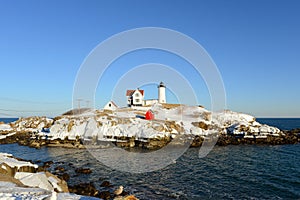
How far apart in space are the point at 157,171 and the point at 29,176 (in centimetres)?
1530

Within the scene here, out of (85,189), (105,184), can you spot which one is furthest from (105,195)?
(105,184)

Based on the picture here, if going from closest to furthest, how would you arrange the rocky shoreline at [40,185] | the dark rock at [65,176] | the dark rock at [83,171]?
the rocky shoreline at [40,185]
the dark rock at [65,176]
the dark rock at [83,171]

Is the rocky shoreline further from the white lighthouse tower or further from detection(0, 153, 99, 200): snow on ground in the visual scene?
the white lighthouse tower

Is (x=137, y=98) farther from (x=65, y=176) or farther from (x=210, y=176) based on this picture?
(x=210, y=176)

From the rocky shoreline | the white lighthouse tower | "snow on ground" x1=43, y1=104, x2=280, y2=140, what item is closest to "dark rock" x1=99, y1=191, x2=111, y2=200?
the rocky shoreline

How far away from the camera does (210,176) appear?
994 inches

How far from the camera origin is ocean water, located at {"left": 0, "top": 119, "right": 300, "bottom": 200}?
66.4 feet

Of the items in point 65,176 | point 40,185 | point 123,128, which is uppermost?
point 123,128

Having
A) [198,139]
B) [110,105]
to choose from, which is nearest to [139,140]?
[198,139]

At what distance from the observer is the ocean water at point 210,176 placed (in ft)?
66.4

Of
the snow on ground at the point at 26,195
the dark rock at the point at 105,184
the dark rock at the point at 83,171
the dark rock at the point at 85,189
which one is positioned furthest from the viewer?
the dark rock at the point at 83,171

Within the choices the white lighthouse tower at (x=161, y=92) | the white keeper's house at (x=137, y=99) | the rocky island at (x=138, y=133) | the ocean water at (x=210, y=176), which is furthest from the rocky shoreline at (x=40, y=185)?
the white lighthouse tower at (x=161, y=92)

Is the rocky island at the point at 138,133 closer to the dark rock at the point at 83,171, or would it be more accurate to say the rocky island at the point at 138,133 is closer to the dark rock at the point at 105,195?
the dark rock at the point at 83,171

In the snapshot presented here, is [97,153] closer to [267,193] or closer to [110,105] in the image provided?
[267,193]
